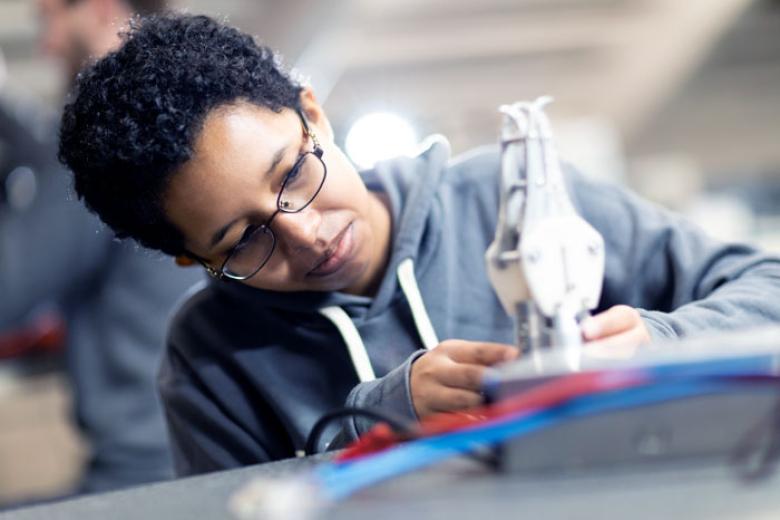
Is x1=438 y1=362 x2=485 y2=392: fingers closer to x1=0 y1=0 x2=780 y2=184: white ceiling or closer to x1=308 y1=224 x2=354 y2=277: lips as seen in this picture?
x1=308 y1=224 x2=354 y2=277: lips

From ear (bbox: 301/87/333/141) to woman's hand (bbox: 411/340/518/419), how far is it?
0.36 meters

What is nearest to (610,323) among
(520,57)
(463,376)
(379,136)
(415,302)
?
Answer: (463,376)

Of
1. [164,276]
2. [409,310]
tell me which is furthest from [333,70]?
[409,310]

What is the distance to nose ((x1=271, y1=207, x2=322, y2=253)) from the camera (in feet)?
2.97

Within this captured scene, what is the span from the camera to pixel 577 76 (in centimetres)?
541

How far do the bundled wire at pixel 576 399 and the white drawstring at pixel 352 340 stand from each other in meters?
0.43

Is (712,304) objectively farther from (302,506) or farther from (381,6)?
(381,6)

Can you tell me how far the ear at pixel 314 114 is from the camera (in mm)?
979

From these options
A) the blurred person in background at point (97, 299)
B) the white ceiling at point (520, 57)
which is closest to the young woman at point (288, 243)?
the blurred person in background at point (97, 299)

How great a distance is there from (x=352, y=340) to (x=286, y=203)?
0.55ft

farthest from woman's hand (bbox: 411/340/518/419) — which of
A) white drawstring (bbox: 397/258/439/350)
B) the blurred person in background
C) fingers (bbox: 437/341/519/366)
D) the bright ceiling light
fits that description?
the bright ceiling light

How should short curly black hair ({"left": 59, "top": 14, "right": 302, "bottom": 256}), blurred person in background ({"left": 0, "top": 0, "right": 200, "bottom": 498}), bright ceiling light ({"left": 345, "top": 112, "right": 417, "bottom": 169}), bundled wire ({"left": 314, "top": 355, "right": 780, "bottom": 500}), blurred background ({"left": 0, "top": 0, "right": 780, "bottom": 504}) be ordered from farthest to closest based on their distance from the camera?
blurred background ({"left": 0, "top": 0, "right": 780, "bottom": 504}) → bright ceiling light ({"left": 345, "top": 112, "right": 417, "bottom": 169}) → blurred person in background ({"left": 0, "top": 0, "right": 200, "bottom": 498}) → short curly black hair ({"left": 59, "top": 14, "right": 302, "bottom": 256}) → bundled wire ({"left": 314, "top": 355, "right": 780, "bottom": 500})

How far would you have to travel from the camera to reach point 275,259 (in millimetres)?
953

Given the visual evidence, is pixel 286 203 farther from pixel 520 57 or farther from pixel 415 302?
pixel 520 57
